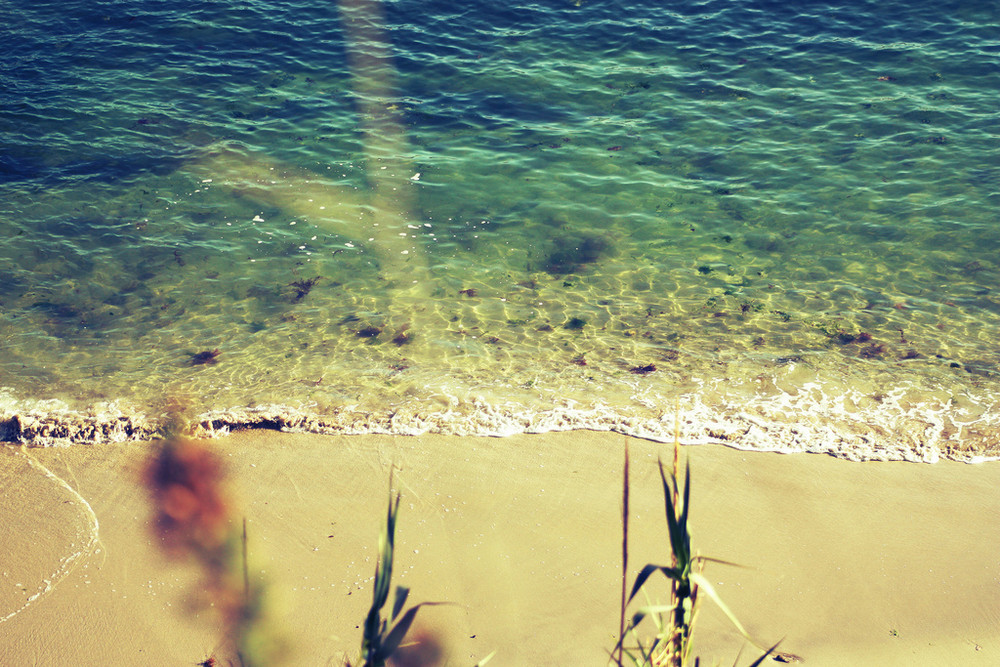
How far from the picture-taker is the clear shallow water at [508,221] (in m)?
6.73

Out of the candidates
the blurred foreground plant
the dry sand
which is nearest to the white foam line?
the dry sand

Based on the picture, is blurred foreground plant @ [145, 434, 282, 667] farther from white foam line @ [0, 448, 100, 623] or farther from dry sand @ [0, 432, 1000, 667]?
white foam line @ [0, 448, 100, 623]

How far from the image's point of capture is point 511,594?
478cm

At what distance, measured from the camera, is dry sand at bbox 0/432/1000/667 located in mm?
4504

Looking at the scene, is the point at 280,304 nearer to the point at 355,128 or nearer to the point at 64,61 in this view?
the point at 355,128

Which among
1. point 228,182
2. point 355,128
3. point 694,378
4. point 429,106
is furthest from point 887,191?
point 228,182

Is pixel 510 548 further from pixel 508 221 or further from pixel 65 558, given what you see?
pixel 508 221

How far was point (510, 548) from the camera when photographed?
5098 millimetres

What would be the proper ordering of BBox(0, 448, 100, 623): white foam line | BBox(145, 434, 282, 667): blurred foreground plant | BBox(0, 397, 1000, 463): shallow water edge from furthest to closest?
1. BBox(0, 397, 1000, 463): shallow water edge
2. BBox(0, 448, 100, 623): white foam line
3. BBox(145, 434, 282, 667): blurred foreground plant

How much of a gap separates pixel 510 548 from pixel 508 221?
5.53 meters

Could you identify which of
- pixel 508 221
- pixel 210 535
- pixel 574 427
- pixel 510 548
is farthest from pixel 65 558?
pixel 508 221

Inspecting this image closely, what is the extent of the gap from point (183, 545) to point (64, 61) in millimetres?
12038

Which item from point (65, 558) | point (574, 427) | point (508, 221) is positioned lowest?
point (65, 558)

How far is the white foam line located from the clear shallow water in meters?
0.58
